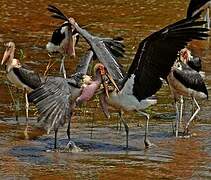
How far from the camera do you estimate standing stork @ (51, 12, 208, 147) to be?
835 cm

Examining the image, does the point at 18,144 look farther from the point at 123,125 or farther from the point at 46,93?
the point at 123,125

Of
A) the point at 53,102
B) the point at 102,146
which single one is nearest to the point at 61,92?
the point at 53,102

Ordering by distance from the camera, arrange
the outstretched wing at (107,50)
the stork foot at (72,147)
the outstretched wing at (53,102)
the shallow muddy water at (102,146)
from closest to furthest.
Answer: the shallow muddy water at (102,146), the outstretched wing at (53,102), the stork foot at (72,147), the outstretched wing at (107,50)

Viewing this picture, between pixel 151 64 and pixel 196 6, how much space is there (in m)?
8.65

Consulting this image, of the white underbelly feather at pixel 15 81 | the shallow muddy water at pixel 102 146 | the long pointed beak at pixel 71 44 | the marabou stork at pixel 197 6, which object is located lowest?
the shallow muddy water at pixel 102 146

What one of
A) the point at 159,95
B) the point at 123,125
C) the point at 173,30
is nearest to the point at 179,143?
Answer: the point at 123,125

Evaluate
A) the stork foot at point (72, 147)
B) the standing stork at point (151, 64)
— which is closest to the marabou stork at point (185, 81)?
the standing stork at point (151, 64)

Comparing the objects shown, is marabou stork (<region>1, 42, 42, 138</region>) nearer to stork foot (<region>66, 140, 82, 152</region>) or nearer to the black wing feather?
the black wing feather

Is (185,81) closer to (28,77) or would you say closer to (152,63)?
(152,63)

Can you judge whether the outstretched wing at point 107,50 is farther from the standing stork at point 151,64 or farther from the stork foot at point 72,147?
the stork foot at point 72,147

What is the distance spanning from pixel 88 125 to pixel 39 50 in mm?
5865

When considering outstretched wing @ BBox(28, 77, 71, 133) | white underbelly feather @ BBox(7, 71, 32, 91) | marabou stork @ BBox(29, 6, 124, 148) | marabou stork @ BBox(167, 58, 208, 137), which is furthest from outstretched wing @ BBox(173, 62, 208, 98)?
white underbelly feather @ BBox(7, 71, 32, 91)

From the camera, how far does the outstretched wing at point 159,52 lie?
27.3 feet

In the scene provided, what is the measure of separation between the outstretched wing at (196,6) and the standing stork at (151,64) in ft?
24.7
